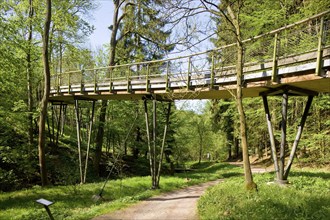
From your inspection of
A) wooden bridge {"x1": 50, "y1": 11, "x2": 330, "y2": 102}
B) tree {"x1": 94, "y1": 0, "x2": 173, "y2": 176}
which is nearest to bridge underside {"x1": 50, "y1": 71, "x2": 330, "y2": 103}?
wooden bridge {"x1": 50, "y1": 11, "x2": 330, "y2": 102}

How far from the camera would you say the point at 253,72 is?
35.1 ft

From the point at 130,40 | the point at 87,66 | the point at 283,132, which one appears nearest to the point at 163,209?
the point at 283,132

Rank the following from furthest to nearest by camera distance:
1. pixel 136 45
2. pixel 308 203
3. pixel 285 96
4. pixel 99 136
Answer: pixel 136 45
pixel 99 136
pixel 285 96
pixel 308 203

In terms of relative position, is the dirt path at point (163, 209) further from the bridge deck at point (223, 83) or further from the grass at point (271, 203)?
the bridge deck at point (223, 83)

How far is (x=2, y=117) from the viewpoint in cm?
1319

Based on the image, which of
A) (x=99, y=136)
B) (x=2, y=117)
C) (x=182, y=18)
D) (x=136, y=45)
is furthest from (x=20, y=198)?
(x=136, y=45)

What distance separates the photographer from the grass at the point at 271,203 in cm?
676

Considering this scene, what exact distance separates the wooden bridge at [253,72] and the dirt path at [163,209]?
Result: 4.08 m

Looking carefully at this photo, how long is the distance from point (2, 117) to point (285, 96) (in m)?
12.0

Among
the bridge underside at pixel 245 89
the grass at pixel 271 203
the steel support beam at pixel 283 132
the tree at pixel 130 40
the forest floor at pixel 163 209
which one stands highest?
the tree at pixel 130 40

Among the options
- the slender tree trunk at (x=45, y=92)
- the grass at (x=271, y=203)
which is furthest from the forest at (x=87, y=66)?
the grass at (x=271, y=203)

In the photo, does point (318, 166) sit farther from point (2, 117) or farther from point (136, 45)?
point (2, 117)

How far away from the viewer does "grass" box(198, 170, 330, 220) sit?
6.76 meters

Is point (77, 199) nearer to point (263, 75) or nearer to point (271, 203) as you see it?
point (271, 203)
